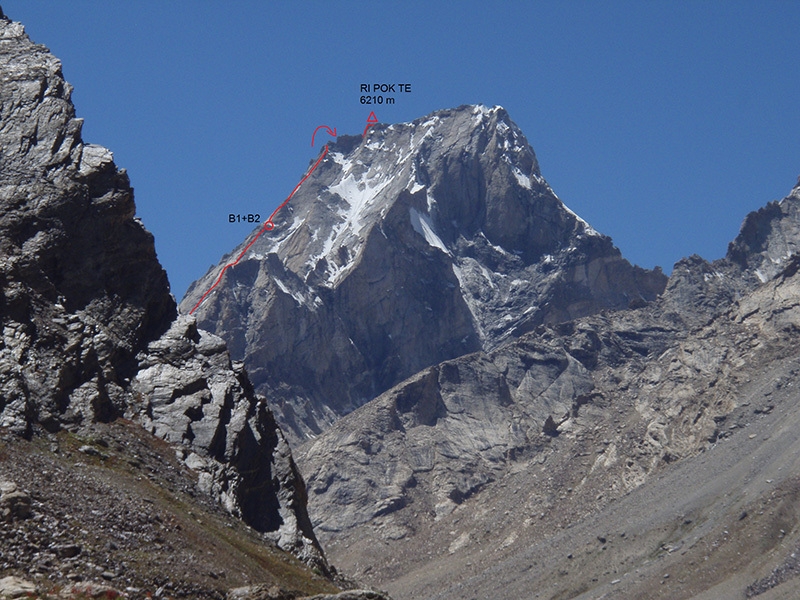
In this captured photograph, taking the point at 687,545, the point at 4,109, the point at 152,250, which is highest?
the point at 4,109

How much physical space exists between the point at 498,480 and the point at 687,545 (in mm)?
83053

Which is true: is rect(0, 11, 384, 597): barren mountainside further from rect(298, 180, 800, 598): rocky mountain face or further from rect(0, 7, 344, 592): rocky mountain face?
rect(298, 180, 800, 598): rocky mountain face

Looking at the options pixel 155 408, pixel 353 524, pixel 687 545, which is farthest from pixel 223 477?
pixel 353 524

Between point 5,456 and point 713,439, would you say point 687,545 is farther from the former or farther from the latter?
point 5,456

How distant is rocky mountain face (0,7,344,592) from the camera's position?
1930 inches

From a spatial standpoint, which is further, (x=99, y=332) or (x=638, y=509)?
(x=638, y=509)

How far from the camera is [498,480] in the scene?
199 m

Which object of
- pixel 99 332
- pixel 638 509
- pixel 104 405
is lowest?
pixel 638 509

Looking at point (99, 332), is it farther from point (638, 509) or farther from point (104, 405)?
point (638, 509)

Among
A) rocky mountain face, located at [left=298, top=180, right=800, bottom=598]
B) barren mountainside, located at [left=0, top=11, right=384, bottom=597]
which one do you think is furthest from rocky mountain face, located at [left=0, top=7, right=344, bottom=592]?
rocky mountain face, located at [left=298, top=180, right=800, bottom=598]

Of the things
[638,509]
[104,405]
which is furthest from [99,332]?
[638,509]

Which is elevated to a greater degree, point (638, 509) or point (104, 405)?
point (104, 405)

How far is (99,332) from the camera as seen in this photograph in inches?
2140

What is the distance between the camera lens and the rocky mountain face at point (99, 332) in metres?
49.0
